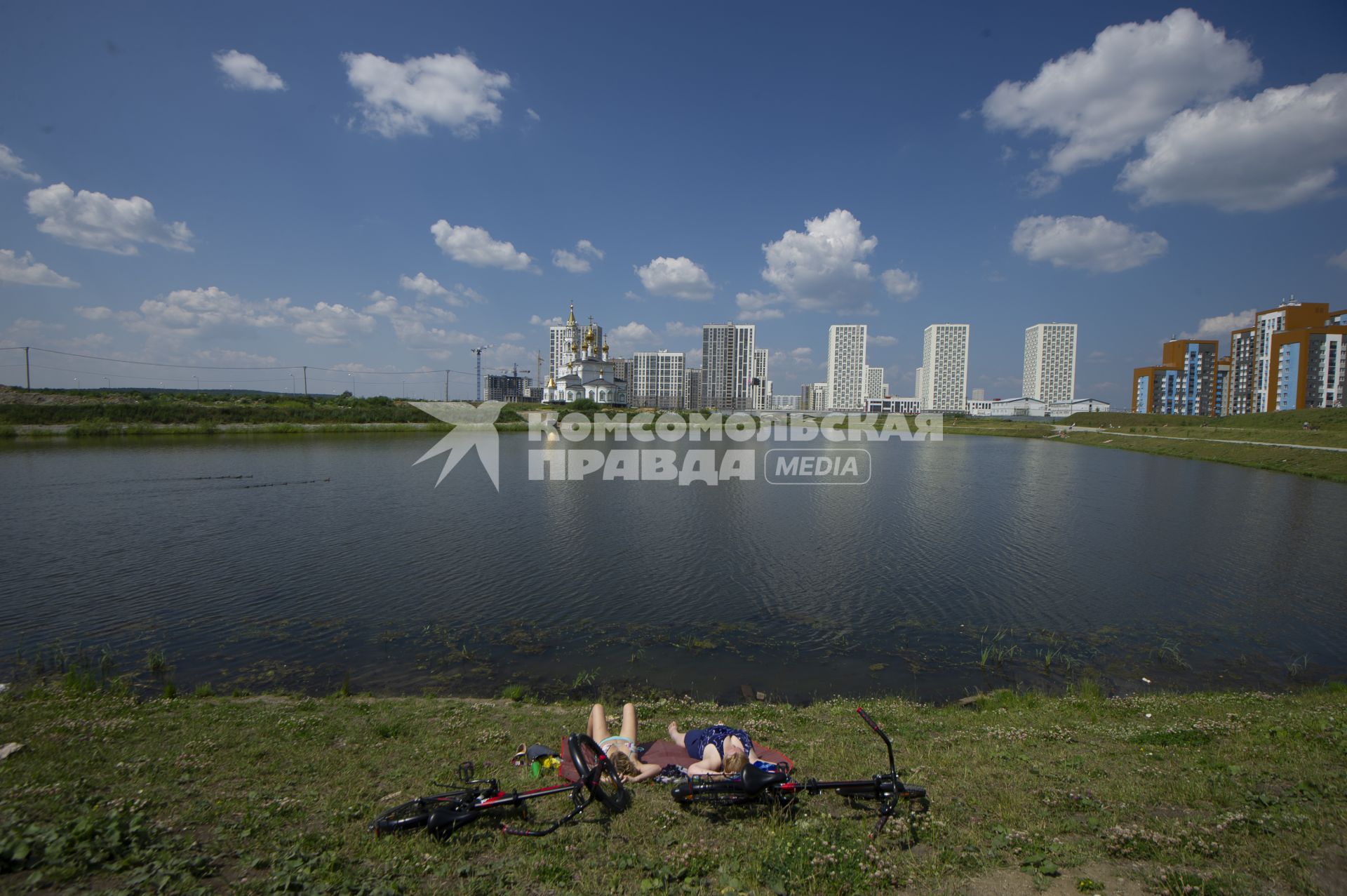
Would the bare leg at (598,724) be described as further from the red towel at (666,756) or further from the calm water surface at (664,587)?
the calm water surface at (664,587)

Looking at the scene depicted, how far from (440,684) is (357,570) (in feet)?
27.3

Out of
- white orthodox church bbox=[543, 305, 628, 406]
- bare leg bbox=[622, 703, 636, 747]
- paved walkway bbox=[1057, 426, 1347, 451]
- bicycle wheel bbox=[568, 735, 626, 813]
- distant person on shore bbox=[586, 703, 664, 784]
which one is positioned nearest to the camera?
bicycle wheel bbox=[568, 735, 626, 813]

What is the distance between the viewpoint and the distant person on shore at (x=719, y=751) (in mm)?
5723

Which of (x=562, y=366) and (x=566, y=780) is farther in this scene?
(x=562, y=366)

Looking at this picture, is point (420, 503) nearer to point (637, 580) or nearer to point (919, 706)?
point (637, 580)

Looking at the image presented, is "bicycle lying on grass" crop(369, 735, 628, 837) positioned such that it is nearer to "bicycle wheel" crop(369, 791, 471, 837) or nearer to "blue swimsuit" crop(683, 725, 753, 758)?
"bicycle wheel" crop(369, 791, 471, 837)

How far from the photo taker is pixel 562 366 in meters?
136

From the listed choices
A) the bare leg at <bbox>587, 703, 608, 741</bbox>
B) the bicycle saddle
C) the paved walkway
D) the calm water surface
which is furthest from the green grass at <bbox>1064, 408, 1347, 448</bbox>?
the bare leg at <bbox>587, 703, 608, 741</bbox>

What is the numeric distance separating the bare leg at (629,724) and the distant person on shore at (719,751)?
0.60m

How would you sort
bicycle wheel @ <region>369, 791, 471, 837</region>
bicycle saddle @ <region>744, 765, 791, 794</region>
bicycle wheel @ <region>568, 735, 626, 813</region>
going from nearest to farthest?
1. bicycle wheel @ <region>369, 791, 471, 837</region>
2. bicycle saddle @ <region>744, 765, 791, 794</region>
3. bicycle wheel @ <region>568, 735, 626, 813</region>

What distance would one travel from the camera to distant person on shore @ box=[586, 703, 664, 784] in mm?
5934

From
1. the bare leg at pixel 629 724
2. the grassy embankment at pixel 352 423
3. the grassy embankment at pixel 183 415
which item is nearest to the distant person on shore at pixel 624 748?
the bare leg at pixel 629 724

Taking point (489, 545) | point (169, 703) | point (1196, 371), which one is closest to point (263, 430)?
point (489, 545)

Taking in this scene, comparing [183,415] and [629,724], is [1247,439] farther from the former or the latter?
[183,415]
